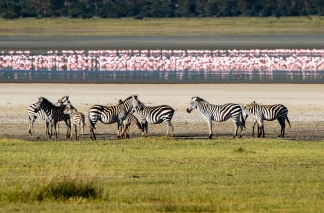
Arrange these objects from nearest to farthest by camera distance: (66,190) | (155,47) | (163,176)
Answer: (66,190), (163,176), (155,47)

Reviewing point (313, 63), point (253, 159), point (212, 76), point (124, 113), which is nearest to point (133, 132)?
point (124, 113)

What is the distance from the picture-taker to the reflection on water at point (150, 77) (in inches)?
1462

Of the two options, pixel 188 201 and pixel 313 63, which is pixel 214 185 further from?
pixel 313 63

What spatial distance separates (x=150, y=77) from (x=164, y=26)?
4812 cm

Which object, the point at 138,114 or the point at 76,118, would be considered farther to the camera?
the point at 138,114

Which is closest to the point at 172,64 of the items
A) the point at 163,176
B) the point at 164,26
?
the point at 163,176

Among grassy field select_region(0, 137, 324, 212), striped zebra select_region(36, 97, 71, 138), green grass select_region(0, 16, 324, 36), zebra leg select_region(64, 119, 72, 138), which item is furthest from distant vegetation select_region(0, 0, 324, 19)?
grassy field select_region(0, 137, 324, 212)

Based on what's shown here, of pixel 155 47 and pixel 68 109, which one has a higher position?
pixel 155 47

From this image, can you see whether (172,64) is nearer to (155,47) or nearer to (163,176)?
(155,47)

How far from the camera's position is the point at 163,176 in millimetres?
13398

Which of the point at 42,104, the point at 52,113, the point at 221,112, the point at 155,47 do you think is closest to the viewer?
the point at 42,104

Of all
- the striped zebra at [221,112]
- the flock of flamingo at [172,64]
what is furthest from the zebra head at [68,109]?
the flock of flamingo at [172,64]

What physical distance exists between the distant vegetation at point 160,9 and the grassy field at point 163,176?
75.9 meters

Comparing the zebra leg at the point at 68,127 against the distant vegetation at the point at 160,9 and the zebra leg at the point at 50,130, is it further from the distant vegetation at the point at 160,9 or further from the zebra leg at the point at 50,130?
the distant vegetation at the point at 160,9
